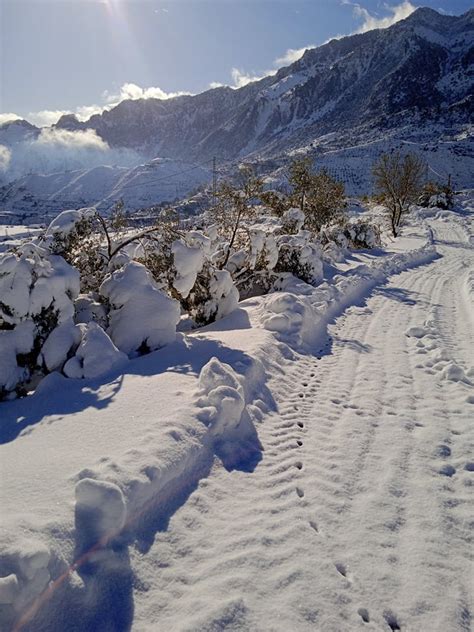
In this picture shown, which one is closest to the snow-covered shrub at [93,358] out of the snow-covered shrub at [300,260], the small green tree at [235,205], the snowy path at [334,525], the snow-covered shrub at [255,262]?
the snowy path at [334,525]

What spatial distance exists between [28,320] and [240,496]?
4.05 meters

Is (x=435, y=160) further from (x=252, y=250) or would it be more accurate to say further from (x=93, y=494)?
(x=93, y=494)

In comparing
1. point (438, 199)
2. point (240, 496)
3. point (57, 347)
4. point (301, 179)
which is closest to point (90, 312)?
point (57, 347)

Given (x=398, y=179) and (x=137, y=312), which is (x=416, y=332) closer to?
(x=137, y=312)

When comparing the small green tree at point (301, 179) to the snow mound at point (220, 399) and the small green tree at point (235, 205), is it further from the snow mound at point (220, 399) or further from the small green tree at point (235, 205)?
the snow mound at point (220, 399)

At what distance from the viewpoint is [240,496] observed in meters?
3.38

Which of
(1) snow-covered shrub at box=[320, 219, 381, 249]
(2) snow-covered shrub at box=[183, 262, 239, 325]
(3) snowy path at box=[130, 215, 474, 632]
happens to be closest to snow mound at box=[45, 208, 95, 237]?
(2) snow-covered shrub at box=[183, 262, 239, 325]

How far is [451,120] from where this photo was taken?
465 ft

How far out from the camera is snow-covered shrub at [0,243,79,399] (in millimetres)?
5406

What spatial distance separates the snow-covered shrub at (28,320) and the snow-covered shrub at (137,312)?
0.87 meters

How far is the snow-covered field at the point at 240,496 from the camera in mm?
2361

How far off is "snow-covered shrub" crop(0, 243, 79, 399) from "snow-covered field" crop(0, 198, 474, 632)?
1.47 feet

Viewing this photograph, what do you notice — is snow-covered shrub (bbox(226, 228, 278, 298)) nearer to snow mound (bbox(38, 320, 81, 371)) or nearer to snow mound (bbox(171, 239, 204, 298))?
snow mound (bbox(171, 239, 204, 298))

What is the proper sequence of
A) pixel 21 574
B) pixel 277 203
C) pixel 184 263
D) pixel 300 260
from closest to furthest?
1. pixel 21 574
2. pixel 184 263
3. pixel 300 260
4. pixel 277 203
